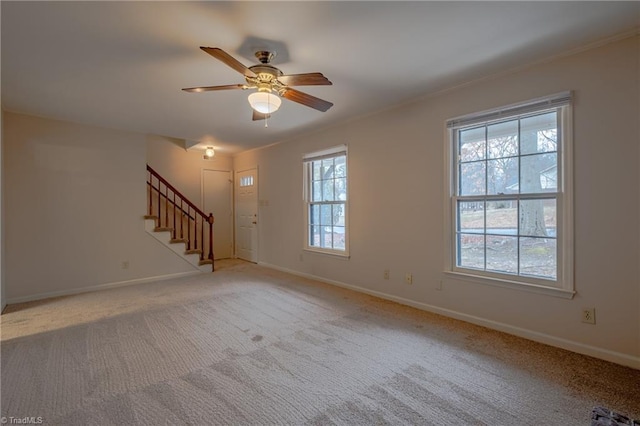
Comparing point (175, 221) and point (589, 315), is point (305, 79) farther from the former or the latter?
point (175, 221)

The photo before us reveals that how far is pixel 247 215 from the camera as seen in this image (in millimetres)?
6371

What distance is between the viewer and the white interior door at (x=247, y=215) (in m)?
6.12

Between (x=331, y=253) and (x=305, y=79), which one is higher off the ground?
(x=305, y=79)

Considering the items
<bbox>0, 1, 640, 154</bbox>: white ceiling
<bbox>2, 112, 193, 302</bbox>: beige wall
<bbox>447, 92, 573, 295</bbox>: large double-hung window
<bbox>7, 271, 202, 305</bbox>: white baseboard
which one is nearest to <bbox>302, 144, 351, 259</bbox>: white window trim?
<bbox>0, 1, 640, 154</bbox>: white ceiling

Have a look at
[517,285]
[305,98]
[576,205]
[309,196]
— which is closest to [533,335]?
[517,285]

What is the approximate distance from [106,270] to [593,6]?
6037mm

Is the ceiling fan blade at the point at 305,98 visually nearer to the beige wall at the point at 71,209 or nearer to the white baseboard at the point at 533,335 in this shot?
the white baseboard at the point at 533,335

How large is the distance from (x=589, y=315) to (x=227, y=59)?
11.0ft

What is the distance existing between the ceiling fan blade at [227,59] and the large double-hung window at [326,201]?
231cm

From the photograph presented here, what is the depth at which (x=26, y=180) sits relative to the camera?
12.6 feet

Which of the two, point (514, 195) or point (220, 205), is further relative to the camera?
point (220, 205)

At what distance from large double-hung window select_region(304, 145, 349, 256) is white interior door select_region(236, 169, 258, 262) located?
1.61 meters

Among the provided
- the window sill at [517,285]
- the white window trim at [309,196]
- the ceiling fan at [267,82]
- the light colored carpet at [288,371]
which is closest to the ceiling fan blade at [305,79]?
the ceiling fan at [267,82]

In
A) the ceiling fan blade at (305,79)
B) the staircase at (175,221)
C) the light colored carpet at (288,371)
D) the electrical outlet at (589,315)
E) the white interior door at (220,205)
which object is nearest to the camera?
the light colored carpet at (288,371)
